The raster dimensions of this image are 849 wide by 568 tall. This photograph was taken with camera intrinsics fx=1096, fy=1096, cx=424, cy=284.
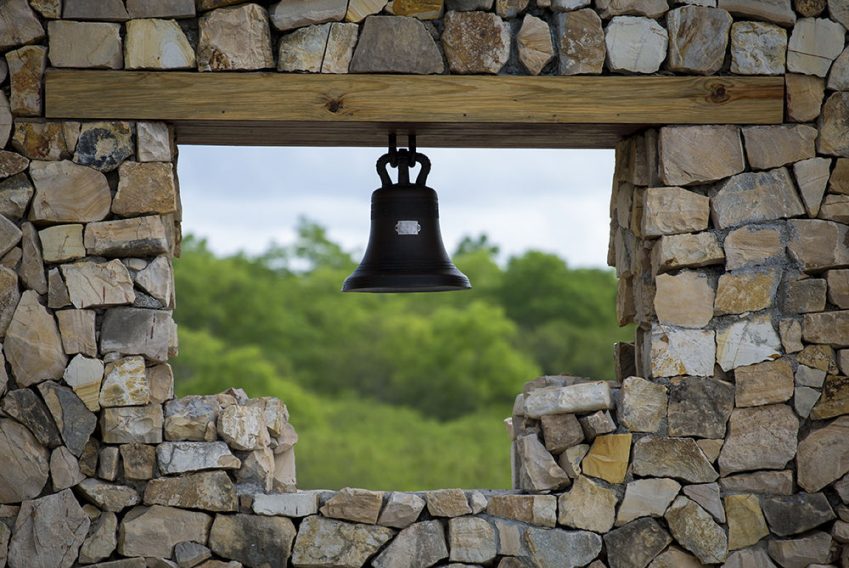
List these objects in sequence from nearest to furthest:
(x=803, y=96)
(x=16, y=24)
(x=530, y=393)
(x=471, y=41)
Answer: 1. (x=16, y=24)
2. (x=471, y=41)
3. (x=803, y=96)
4. (x=530, y=393)

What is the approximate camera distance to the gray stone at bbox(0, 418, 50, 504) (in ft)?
12.0

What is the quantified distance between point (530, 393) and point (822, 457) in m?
1.04

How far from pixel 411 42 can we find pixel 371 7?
18 cm

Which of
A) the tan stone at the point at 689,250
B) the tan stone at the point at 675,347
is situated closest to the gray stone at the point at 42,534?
the tan stone at the point at 675,347

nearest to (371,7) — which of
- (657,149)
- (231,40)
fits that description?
(231,40)

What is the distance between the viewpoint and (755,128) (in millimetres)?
3818

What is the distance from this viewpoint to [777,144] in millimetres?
3822

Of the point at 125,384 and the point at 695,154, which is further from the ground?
the point at 695,154

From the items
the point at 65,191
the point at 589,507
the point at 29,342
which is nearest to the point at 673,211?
the point at 589,507

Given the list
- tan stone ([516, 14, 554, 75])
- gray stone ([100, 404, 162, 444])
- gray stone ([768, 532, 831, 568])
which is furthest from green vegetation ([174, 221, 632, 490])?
tan stone ([516, 14, 554, 75])

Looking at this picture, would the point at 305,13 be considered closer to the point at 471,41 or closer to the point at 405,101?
the point at 405,101

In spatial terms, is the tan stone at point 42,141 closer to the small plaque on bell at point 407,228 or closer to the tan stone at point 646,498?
the small plaque on bell at point 407,228

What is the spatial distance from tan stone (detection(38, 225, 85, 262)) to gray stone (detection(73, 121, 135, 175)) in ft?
0.74

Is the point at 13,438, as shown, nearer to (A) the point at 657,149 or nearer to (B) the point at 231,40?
(B) the point at 231,40
